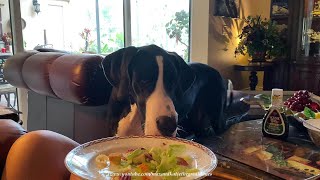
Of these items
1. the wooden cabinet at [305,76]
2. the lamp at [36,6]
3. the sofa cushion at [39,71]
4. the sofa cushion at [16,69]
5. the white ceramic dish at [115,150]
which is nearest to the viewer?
the white ceramic dish at [115,150]

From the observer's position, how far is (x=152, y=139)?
68 centimetres

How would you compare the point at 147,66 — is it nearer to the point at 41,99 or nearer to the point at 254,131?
the point at 254,131

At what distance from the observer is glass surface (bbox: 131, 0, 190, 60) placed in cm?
436

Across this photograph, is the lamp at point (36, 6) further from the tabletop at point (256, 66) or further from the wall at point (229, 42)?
the tabletop at point (256, 66)

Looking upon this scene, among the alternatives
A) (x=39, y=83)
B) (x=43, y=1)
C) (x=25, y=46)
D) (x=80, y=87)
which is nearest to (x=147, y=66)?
(x=80, y=87)

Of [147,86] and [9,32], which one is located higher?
[9,32]

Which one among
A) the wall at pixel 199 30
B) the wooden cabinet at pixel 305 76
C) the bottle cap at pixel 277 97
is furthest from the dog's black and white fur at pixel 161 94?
the wooden cabinet at pixel 305 76

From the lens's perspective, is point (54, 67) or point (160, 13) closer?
point (54, 67)

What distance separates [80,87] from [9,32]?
7.66ft

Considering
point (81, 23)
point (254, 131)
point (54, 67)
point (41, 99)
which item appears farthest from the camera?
point (81, 23)

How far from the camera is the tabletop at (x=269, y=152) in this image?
0.76 metres

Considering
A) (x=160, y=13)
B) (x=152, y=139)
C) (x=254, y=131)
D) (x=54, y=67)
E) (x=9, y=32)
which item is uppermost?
(x=160, y=13)

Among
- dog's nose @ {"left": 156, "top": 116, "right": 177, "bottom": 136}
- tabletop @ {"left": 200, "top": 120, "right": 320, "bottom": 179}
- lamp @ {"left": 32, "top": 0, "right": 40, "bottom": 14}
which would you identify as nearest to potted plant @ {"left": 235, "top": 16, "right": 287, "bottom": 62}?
lamp @ {"left": 32, "top": 0, "right": 40, "bottom": 14}

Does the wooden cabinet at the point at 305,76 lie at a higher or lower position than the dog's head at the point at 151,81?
lower
